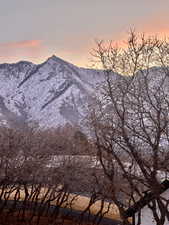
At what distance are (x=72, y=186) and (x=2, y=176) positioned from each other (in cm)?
816

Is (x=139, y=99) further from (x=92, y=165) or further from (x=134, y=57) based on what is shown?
(x=92, y=165)

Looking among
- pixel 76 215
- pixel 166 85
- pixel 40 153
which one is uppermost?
pixel 166 85

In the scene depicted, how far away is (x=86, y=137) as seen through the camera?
2539 cm

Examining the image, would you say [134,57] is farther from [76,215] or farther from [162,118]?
[76,215]

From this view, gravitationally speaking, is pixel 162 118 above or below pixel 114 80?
below

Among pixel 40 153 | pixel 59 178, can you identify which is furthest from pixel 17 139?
pixel 59 178

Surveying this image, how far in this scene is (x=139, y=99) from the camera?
60.8 feet

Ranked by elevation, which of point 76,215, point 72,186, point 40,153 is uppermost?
point 40,153

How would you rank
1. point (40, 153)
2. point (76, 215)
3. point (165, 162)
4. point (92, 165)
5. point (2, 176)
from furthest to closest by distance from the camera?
point (76, 215) → point (92, 165) → point (40, 153) → point (2, 176) → point (165, 162)

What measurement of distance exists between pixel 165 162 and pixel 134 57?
13.6 ft

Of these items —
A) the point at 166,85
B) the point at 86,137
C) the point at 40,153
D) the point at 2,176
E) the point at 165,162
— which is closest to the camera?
the point at 165,162

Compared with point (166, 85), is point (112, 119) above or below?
below

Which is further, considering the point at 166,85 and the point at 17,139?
the point at 17,139

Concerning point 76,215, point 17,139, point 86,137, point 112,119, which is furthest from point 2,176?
point 76,215
